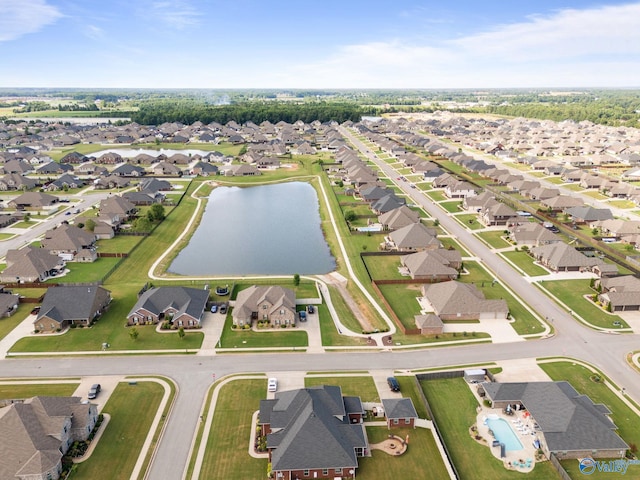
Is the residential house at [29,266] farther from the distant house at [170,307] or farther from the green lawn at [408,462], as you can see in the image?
the green lawn at [408,462]

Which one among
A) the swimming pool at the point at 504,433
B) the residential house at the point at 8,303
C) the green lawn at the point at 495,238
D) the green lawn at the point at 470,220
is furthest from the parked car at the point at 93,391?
the green lawn at the point at 470,220

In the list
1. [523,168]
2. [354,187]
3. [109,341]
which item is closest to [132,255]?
[109,341]

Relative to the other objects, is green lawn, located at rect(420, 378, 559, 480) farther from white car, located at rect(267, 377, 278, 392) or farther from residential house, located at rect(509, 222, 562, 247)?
residential house, located at rect(509, 222, 562, 247)

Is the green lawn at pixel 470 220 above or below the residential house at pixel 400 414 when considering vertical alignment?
below

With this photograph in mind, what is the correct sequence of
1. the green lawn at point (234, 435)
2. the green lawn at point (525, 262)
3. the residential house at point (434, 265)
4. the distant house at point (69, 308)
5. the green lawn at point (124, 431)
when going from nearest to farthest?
the green lawn at point (234, 435), the green lawn at point (124, 431), the distant house at point (69, 308), the residential house at point (434, 265), the green lawn at point (525, 262)

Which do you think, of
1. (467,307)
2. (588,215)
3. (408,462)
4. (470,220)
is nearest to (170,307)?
(408,462)

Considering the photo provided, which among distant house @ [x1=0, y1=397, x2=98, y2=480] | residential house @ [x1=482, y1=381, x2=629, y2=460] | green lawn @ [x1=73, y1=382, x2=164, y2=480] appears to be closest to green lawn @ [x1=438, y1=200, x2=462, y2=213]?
residential house @ [x1=482, y1=381, x2=629, y2=460]

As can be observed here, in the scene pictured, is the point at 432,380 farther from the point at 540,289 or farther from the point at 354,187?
the point at 354,187
